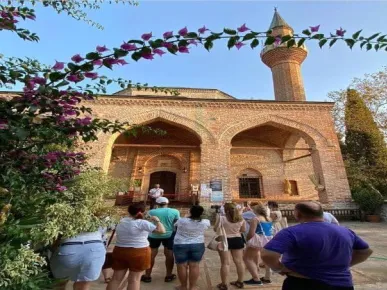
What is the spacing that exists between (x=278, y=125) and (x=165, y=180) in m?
7.48

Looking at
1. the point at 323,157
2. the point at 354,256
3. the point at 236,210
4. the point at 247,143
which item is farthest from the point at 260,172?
the point at 354,256

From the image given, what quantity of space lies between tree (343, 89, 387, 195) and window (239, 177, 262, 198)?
5.26 meters

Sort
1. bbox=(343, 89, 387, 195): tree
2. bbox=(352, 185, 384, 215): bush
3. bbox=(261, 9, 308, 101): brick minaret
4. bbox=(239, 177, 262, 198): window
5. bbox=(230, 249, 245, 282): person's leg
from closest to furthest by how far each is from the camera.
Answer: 1. bbox=(230, 249, 245, 282): person's leg
2. bbox=(352, 185, 384, 215): bush
3. bbox=(343, 89, 387, 195): tree
4. bbox=(239, 177, 262, 198): window
5. bbox=(261, 9, 308, 101): brick minaret

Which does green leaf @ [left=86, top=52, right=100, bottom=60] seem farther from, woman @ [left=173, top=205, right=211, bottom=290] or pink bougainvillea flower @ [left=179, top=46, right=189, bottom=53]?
woman @ [left=173, top=205, right=211, bottom=290]

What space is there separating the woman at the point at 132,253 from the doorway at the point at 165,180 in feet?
39.8

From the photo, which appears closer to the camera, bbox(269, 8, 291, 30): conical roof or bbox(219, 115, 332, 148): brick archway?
bbox(219, 115, 332, 148): brick archway

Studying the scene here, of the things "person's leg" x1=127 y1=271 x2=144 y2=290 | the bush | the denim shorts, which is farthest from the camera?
the bush

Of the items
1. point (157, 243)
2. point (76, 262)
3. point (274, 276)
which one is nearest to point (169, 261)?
point (157, 243)

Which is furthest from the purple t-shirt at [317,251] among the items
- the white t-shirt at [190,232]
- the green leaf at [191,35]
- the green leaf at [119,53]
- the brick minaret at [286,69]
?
the brick minaret at [286,69]

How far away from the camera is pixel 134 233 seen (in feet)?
9.79

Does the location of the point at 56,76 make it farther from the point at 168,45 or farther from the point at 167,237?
the point at 167,237

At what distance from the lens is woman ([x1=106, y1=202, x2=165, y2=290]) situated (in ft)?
9.59

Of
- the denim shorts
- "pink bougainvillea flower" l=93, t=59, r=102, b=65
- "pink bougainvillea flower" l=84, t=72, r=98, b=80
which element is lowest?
the denim shorts

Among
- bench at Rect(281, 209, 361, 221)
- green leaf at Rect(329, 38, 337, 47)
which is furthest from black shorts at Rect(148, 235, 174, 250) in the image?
bench at Rect(281, 209, 361, 221)
